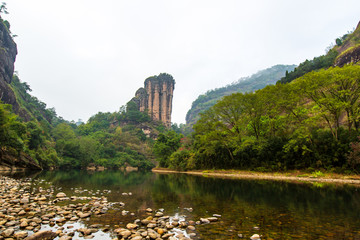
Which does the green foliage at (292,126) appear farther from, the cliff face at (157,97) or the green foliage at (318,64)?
the cliff face at (157,97)

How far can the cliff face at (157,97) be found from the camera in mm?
113562

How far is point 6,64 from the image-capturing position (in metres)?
58.9

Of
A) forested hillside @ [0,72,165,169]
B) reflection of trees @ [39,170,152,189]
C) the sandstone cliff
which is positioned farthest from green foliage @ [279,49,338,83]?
the sandstone cliff

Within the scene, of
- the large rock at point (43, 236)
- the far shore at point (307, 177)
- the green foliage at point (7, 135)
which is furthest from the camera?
the green foliage at point (7, 135)

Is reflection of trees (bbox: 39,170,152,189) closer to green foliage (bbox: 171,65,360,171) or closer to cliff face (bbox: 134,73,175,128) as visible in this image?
green foliage (bbox: 171,65,360,171)

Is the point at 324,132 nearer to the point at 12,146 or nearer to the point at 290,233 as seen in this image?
the point at 290,233

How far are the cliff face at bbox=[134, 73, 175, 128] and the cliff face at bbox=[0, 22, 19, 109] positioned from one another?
59.4 metres

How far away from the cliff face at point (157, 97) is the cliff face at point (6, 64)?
195ft

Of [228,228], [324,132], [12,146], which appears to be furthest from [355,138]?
[12,146]

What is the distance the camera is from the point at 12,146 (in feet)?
98.9

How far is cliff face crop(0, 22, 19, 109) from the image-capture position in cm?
5197

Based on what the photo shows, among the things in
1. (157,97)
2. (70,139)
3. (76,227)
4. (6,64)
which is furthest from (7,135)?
(157,97)

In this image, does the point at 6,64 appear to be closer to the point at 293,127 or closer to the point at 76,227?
the point at 76,227

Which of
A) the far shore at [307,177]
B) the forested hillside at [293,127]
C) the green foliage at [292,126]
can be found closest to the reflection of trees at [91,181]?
the far shore at [307,177]
